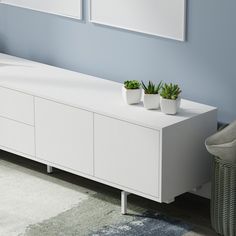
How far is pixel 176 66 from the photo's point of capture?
15.5 feet

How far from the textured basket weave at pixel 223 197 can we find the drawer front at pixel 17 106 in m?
1.20

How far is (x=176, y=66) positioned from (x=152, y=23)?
0.28 metres

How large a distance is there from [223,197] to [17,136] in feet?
4.58

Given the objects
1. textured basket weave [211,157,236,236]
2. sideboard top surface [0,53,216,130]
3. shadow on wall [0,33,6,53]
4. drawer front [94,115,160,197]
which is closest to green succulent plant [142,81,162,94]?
sideboard top surface [0,53,216,130]

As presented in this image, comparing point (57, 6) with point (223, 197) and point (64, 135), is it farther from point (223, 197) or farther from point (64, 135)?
point (223, 197)

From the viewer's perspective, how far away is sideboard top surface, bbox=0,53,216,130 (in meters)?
4.43

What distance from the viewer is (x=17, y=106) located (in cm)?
498

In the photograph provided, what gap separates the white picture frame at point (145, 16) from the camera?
4625mm

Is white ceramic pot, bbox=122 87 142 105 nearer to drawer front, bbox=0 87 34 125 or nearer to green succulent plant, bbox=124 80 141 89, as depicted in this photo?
green succulent plant, bbox=124 80 141 89

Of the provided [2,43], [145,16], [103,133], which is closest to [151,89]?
[103,133]

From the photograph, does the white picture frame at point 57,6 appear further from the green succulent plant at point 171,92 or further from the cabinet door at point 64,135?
the green succulent plant at point 171,92

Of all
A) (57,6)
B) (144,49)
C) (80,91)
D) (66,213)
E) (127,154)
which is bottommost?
(66,213)

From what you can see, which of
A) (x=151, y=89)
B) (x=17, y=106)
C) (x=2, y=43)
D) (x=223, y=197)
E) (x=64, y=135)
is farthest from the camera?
(x=2, y=43)

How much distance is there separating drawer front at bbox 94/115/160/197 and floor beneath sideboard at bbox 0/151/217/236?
0.18 meters
